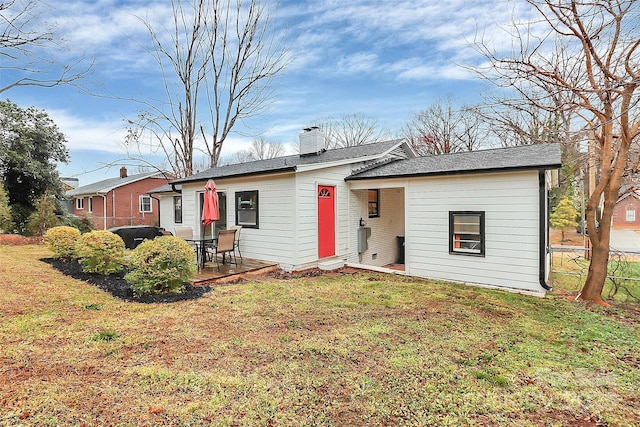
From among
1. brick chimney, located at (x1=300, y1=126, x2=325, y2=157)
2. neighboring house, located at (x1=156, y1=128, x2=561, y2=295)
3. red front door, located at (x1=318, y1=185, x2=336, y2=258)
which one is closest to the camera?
neighboring house, located at (x1=156, y1=128, x2=561, y2=295)

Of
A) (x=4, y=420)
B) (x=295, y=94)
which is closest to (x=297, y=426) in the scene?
(x=4, y=420)

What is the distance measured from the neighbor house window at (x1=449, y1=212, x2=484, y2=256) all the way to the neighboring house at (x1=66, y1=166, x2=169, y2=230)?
1989 centimetres

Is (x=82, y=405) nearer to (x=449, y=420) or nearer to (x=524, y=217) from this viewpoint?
(x=449, y=420)

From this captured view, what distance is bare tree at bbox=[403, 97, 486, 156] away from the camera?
24.4m

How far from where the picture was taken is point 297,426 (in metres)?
2.37

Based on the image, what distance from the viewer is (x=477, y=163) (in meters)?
7.23

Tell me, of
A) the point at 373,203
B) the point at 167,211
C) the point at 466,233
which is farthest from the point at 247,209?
the point at 167,211

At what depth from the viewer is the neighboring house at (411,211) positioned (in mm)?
6551

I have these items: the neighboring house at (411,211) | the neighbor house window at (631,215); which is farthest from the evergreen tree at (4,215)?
the neighbor house window at (631,215)

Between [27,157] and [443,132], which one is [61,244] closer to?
[27,157]

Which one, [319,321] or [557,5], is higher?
[557,5]

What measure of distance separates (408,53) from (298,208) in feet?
27.9

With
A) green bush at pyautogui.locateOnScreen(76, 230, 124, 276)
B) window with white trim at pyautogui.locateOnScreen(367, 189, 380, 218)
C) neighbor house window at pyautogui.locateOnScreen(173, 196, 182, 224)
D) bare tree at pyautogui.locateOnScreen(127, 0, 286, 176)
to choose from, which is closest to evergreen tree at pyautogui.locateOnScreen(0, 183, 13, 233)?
neighbor house window at pyautogui.locateOnScreen(173, 196, 182, 224)

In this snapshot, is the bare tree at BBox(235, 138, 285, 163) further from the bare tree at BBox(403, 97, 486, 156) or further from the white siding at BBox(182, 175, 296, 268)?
the white siding at BBox(182, 175, 296, 268)
